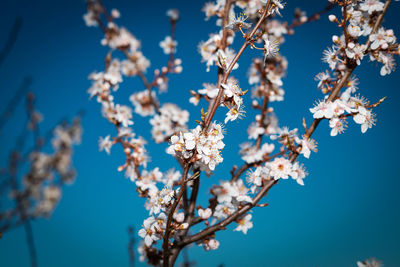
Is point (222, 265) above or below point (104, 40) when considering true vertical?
below

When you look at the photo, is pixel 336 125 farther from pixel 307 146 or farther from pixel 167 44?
pixel 167 44

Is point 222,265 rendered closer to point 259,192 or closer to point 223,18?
point 259,192

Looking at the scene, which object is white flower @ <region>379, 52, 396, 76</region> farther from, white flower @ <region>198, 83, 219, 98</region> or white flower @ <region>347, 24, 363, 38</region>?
white flower @ <region>198, 83, 219, 98</region>

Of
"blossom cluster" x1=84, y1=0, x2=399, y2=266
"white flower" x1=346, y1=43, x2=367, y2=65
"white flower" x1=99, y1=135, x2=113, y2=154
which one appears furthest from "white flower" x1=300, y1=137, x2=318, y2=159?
"white flower" x1=99, y1=135, x2=113, y2=154

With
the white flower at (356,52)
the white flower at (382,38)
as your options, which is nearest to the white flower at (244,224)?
the white flower at (356,52)

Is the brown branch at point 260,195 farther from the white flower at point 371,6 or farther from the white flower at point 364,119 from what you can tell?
the white flower at point 364,119

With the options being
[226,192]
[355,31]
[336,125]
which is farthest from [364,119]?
[226,192]

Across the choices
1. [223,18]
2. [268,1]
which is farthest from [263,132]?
[268,1]

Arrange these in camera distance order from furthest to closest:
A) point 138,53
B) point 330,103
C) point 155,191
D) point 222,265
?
1. point 138,53
2. point 155,191
3. point 222,265
4. point 330,103
